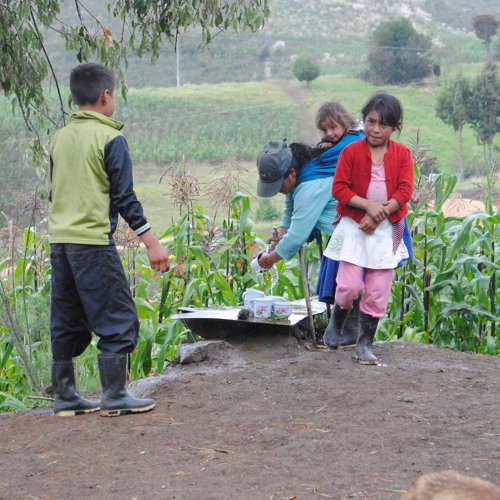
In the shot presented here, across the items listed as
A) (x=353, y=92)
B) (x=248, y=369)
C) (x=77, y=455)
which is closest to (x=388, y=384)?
(x=248, y=369)

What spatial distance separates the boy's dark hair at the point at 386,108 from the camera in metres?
4.28

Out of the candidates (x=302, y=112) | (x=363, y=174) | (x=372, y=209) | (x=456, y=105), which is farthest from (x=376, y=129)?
(x=302, y=112)

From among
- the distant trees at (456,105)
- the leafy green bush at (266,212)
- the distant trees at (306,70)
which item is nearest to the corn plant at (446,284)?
the leafy green bush at (266,212)

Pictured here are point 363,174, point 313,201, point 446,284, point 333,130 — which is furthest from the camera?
point 446,284

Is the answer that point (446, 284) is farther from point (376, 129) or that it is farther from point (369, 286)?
point (376, 129)

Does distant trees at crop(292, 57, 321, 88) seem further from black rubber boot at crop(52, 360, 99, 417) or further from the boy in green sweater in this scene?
black rubber boot at crop(52, 360, 99, 417)

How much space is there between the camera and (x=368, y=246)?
4.41m

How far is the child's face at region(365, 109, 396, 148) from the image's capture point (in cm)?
431

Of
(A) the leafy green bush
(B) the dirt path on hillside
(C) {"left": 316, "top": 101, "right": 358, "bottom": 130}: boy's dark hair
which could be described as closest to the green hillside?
(B) the dirt path on hillside

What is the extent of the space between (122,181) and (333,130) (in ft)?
5.56

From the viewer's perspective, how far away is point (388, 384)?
4031 mm

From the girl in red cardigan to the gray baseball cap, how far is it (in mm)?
408

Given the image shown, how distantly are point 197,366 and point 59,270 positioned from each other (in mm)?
1203

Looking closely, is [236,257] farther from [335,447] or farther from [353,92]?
[353,92]
